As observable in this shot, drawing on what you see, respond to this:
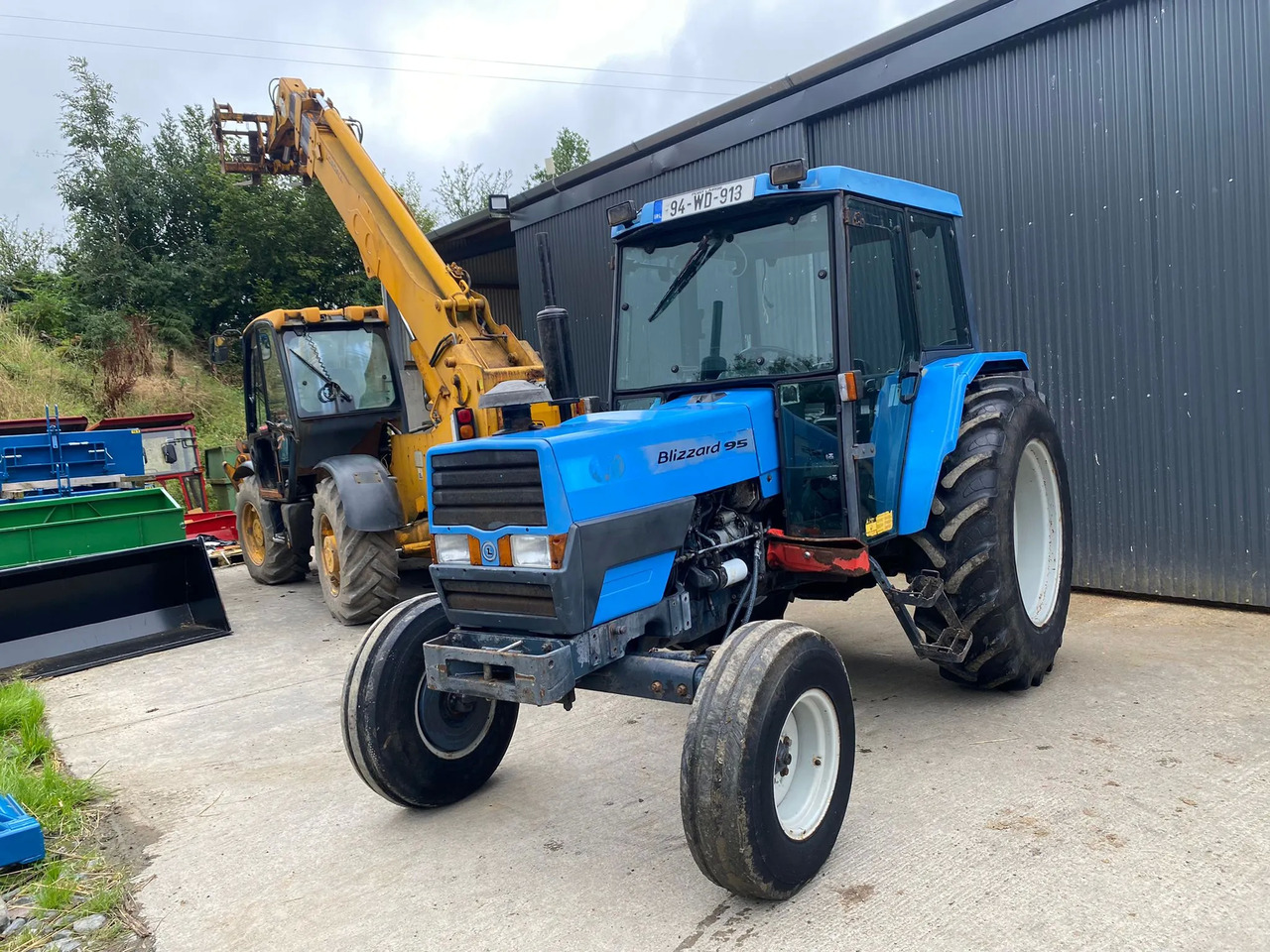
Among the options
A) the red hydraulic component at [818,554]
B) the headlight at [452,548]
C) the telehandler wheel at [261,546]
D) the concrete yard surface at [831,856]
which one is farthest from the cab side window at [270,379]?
the red hydraulic component at [818,554]

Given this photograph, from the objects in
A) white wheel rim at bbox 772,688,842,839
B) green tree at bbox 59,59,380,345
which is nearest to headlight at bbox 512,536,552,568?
white wheel rim at bbox 772,688,842,839

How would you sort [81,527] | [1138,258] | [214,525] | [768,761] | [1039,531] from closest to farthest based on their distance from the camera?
[768,761]
[1039,531]
[1138,258]
[81,527]
[214,525]

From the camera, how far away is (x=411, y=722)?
3.61 meters

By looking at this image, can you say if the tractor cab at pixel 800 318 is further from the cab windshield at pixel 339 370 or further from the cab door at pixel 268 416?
the cab door at pixel 268 416

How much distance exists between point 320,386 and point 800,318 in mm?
5331

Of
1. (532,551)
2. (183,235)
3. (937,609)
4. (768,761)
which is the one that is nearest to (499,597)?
(532,551)

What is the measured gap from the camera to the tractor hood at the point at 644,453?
10.1ft

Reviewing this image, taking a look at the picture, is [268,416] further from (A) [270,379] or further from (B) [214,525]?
(B) [214,525]

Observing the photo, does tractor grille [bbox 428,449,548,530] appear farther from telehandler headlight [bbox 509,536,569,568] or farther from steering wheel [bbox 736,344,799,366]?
steering wheel [bbox 736,344,799,366]

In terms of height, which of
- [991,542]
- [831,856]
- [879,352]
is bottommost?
[831,856]

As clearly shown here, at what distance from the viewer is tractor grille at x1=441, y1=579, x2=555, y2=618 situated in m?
3.11

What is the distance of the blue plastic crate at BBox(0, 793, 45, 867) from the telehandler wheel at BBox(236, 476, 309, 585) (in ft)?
17.5

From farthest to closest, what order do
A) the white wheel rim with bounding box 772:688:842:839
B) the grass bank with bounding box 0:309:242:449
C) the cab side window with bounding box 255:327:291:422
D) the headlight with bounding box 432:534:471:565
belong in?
the grass bank with bounding box 0:309:242:449, the cab side window with bounding box 255:327:291:422, the headlight with bounding box 432:534:471:565, the white wheel rim with bounding box 772:688:842:839

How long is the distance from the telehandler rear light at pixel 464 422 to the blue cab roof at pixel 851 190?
2600mm
